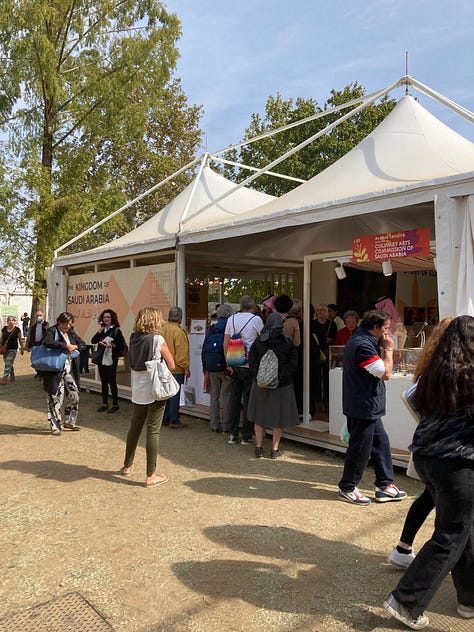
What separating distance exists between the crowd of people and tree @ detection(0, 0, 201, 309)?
8233 mm

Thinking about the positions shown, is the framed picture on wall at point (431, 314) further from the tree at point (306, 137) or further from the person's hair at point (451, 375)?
the tree at point (306, 137)

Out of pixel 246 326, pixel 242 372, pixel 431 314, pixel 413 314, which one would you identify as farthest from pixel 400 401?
pixel 431 314

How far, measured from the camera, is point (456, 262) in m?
4.53

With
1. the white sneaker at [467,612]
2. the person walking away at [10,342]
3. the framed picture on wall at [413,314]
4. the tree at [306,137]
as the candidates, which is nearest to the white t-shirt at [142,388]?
the white sneaker at [467,612]

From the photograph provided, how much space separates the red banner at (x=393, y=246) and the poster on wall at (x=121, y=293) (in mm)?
3306

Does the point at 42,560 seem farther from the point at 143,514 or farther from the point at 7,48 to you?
the point at 7,48

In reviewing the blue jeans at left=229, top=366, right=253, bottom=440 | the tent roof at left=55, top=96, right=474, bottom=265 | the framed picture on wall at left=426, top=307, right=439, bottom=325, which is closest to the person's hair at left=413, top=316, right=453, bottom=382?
the tent roof at left=55, top=96, right=474, bottom=265

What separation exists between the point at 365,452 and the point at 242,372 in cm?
224

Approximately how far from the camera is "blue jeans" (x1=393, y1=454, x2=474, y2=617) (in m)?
2.47

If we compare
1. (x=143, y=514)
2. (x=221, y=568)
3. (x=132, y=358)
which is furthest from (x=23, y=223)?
(x=221, y=568)

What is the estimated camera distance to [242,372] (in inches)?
242

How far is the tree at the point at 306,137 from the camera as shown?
20328 mm

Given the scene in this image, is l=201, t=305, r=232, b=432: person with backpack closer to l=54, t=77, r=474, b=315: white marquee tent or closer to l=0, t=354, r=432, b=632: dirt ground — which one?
l=0, t=354, r=432, b=632: dirt ground

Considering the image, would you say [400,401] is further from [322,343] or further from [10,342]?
[10,342]
